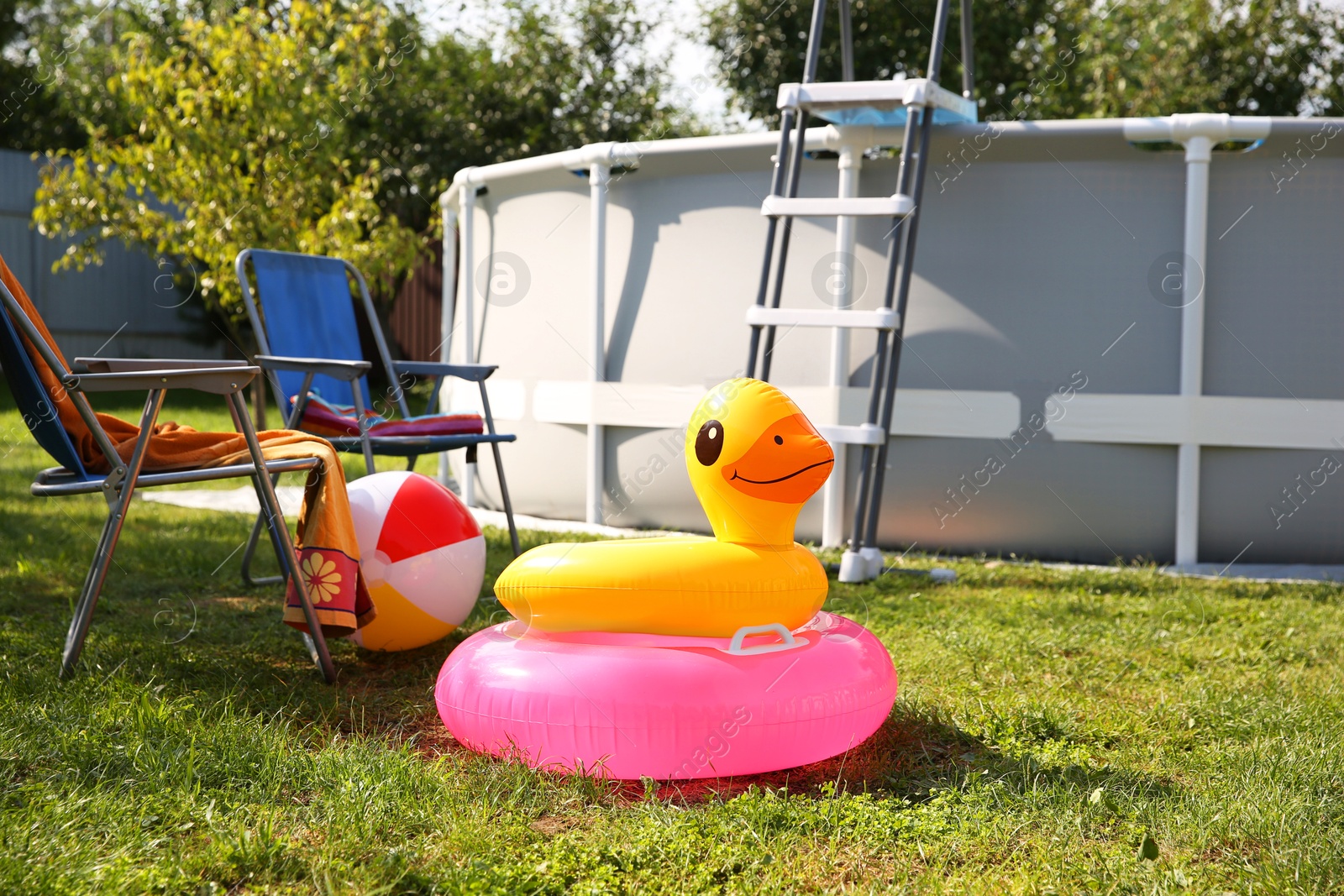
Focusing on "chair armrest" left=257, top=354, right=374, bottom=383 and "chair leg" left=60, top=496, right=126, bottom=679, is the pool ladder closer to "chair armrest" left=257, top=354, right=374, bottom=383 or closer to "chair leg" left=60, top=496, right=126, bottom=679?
"chair armrest" left=257, top=354, right=374, bottom=383

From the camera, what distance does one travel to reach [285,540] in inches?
108

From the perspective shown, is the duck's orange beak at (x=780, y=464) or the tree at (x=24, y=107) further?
the tree at (x=24, y=107)

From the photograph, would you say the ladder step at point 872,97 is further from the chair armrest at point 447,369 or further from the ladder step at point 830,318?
the chair armrest at point 447,369

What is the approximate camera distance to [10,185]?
1434 centimetres

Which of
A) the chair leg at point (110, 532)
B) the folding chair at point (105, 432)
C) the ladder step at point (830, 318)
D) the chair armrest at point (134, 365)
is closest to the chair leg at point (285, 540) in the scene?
the folding chair at point (105, 432)

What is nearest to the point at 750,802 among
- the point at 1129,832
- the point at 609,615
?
the point at 609,615

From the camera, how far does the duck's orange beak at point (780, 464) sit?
7.71 ft

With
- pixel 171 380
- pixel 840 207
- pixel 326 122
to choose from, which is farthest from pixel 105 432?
pixel 326 122

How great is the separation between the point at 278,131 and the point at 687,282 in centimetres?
539

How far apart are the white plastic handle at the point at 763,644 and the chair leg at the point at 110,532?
1.44 meters

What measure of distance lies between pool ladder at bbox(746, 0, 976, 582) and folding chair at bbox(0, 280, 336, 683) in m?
2.27

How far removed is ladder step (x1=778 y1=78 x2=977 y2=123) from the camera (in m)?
4.33

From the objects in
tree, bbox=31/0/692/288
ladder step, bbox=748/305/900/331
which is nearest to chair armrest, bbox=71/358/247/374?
ladder step, bbox=748/305/900/331

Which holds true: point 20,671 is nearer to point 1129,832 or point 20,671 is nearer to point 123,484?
point 123,484
